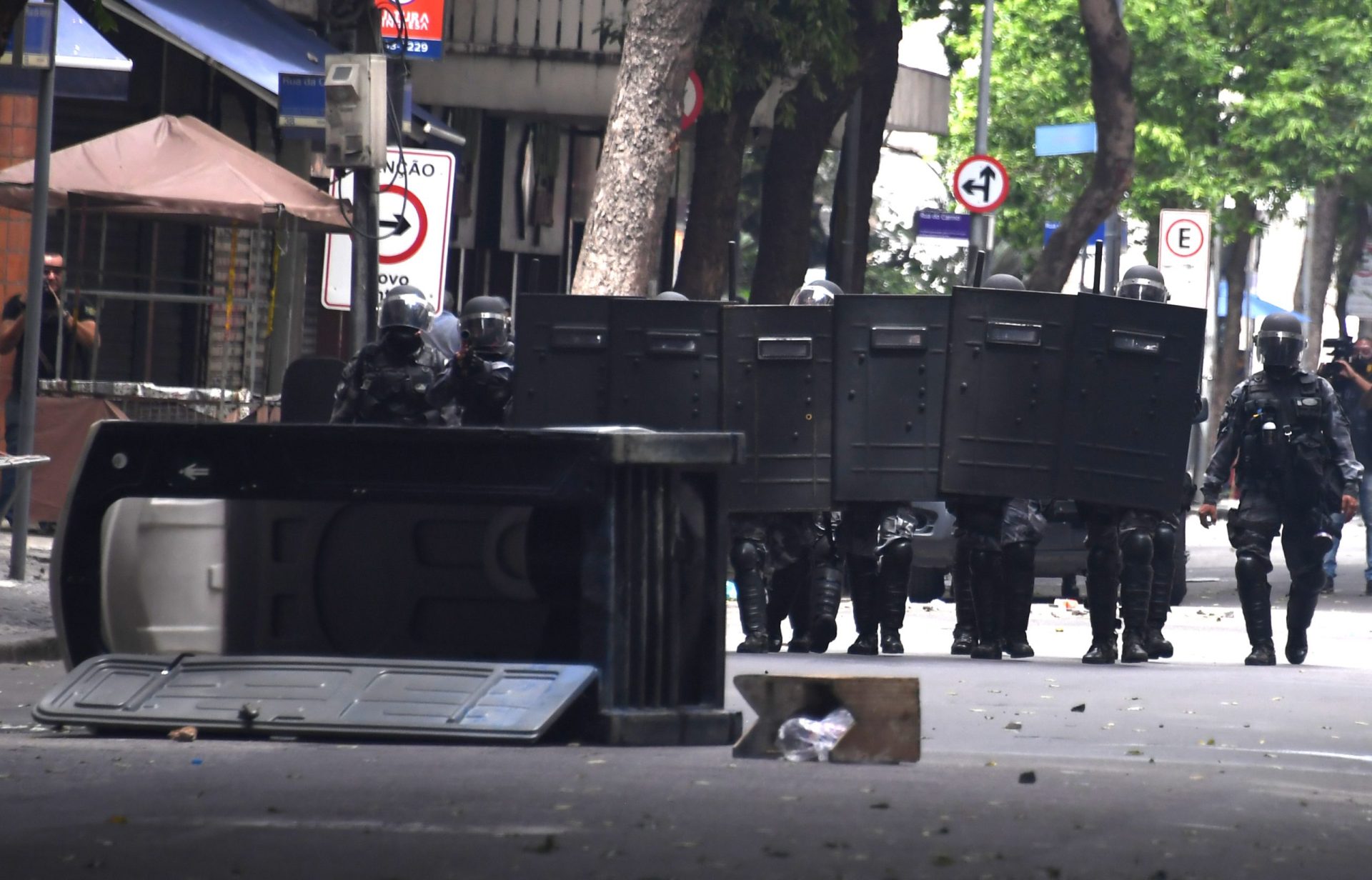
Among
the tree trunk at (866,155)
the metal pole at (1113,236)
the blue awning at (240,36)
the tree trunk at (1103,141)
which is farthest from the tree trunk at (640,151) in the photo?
the tree trunk at (1103,141)

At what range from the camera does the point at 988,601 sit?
13.0 m

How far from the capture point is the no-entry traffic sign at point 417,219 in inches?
635

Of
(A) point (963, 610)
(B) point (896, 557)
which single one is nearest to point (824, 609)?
(B) point (896, 557)

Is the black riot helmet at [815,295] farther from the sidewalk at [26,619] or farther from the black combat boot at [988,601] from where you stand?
the sidewalk at [26,619]

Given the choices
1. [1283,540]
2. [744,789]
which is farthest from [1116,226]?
[744,789]

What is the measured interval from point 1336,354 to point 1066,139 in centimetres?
713

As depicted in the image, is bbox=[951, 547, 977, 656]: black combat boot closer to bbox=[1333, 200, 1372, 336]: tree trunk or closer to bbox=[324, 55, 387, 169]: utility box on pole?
bbox=[324, 55, 387, 169]: utility box on pole

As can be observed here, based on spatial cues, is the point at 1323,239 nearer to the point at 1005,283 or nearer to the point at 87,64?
the point at 87,64

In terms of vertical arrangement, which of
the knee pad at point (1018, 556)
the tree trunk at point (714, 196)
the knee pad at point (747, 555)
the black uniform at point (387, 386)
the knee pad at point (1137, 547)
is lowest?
the knee pad at point (747, 555)

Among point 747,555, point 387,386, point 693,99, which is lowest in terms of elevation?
point 747,555

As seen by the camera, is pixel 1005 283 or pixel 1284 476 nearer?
pixel 1284 476

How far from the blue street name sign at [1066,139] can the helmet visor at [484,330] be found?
1431 centimetres

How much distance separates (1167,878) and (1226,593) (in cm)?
1422

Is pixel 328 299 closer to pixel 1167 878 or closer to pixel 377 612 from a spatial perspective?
pixel 377 612
